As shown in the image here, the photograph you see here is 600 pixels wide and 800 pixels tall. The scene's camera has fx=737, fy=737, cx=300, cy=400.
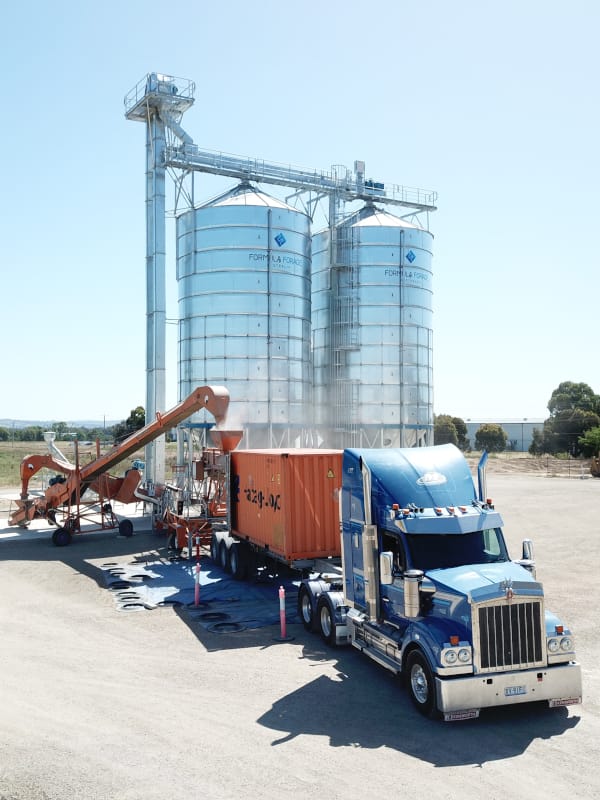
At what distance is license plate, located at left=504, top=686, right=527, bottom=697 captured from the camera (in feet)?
31.6

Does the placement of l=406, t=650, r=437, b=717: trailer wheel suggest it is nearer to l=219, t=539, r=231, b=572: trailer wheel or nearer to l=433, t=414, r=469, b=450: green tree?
l=219, t=539, r=231, b=572: trailer wheel

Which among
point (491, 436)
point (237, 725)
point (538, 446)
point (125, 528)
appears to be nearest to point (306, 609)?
point (237, 725)

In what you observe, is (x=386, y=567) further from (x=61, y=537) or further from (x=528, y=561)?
(x=61, y=537)

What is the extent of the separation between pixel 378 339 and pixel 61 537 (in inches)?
644

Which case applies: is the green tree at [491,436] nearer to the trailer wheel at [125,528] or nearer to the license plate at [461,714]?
the trailer wheel at [125,528]

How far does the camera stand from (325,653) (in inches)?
524

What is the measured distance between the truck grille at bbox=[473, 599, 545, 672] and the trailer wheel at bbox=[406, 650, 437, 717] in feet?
2.50

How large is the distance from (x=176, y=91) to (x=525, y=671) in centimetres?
2946

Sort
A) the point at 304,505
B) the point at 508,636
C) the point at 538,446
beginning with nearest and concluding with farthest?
the point at 508,636 < the point at 304,505 < the point at 538,446

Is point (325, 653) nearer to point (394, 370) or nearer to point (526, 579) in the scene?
point (526, 579)

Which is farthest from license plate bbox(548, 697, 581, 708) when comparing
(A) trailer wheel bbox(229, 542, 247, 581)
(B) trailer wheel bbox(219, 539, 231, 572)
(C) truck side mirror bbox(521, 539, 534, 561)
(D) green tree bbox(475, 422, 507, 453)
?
(D) green tree bbox(475, 422, 507, 453)

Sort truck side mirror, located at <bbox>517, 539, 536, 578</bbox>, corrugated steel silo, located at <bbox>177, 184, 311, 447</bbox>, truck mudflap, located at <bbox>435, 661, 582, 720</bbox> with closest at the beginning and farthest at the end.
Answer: truck mudflap, located at <bbox>435, 661, 582, 720</bbox>, truck side mirror, located at <bbox>517, 539, 536, 578</bbox>, corrugated steel silo, located at <bbox>177, 184, 311, 447</bbox>

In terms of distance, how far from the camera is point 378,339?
34.0 meters

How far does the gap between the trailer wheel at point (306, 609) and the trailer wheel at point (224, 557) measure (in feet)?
18.9
